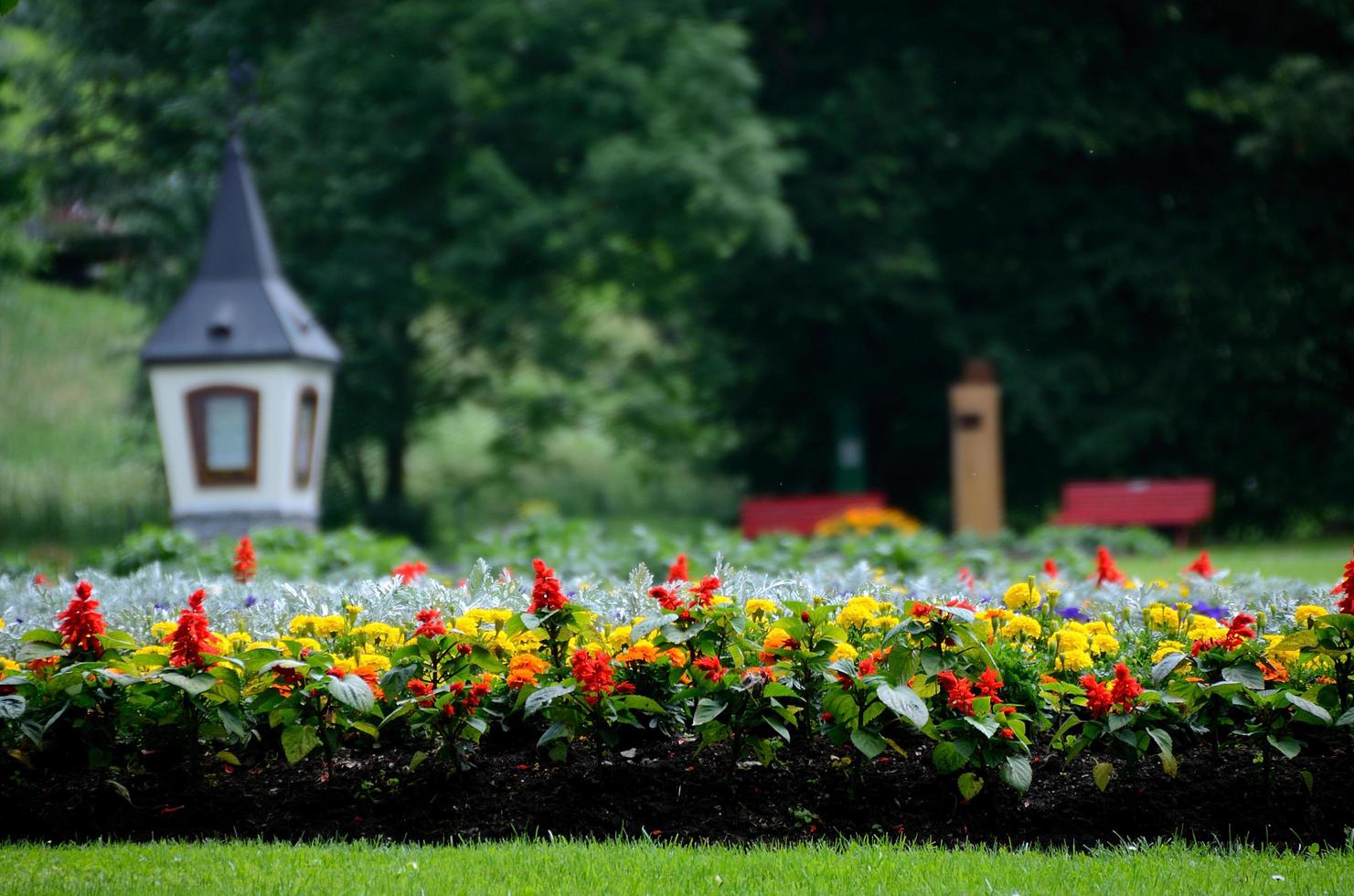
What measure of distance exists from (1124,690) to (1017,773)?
38cm

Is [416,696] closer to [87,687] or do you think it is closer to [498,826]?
[498,826]

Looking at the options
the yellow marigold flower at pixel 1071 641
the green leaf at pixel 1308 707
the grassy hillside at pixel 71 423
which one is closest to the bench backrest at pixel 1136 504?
the grassy hillside at pixel 71 423

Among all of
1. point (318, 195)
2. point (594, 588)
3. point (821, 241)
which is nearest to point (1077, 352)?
point (821, 241)

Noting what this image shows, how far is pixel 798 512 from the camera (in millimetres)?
14992

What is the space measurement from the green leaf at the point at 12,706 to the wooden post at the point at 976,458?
11538 mm

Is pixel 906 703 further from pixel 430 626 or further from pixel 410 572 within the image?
pixel 410 572

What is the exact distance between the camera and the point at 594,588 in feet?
16.1

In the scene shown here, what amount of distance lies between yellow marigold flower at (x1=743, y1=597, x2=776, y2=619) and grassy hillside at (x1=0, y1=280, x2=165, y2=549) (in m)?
12.7

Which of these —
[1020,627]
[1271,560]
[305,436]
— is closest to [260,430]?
[305,436]

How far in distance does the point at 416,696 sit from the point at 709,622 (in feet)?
2.63

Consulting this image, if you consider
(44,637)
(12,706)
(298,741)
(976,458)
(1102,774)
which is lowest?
(976,458)

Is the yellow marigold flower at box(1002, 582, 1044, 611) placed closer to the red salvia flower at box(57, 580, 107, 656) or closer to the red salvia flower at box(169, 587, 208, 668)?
the red salvia flower at box(169, 587, 208, 668)

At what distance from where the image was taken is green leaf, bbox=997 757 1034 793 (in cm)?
349

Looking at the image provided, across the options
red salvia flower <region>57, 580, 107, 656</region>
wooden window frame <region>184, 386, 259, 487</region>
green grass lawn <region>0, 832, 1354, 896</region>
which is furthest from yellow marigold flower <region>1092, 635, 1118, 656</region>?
wooden window frame <region>184, 386, 259, 487</region>
